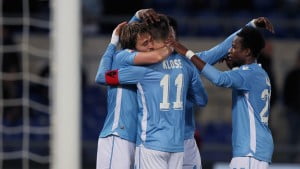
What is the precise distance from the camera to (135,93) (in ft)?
21.1

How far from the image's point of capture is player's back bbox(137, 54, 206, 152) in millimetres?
6168

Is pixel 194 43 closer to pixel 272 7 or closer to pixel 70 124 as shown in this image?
pixel 272 7

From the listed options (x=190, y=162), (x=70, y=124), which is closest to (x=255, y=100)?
(x=190, y=162)

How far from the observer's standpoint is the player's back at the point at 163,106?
243 inches

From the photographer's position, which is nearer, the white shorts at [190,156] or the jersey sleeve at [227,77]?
the jersey sleeve at [227,77]

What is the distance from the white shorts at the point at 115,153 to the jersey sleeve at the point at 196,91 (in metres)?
0.55

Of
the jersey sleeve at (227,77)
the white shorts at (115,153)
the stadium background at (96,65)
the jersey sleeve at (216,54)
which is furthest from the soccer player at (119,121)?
the stadium background at (96,65)

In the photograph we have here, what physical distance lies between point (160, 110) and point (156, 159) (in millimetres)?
329

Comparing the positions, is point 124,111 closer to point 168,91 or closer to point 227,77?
point 168,91

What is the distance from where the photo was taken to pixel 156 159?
615 centimetres

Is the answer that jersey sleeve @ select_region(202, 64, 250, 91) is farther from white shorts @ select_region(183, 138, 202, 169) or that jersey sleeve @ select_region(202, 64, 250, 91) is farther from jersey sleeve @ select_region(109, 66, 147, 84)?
white shorts @ select_region(183, 138, 202, 169)

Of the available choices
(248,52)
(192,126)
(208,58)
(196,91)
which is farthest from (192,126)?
(248,52)

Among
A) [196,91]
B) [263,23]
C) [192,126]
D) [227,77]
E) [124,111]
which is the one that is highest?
[263,23]

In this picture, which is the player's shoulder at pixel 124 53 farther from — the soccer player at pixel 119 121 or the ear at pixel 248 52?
the ear at pixel 248 52
